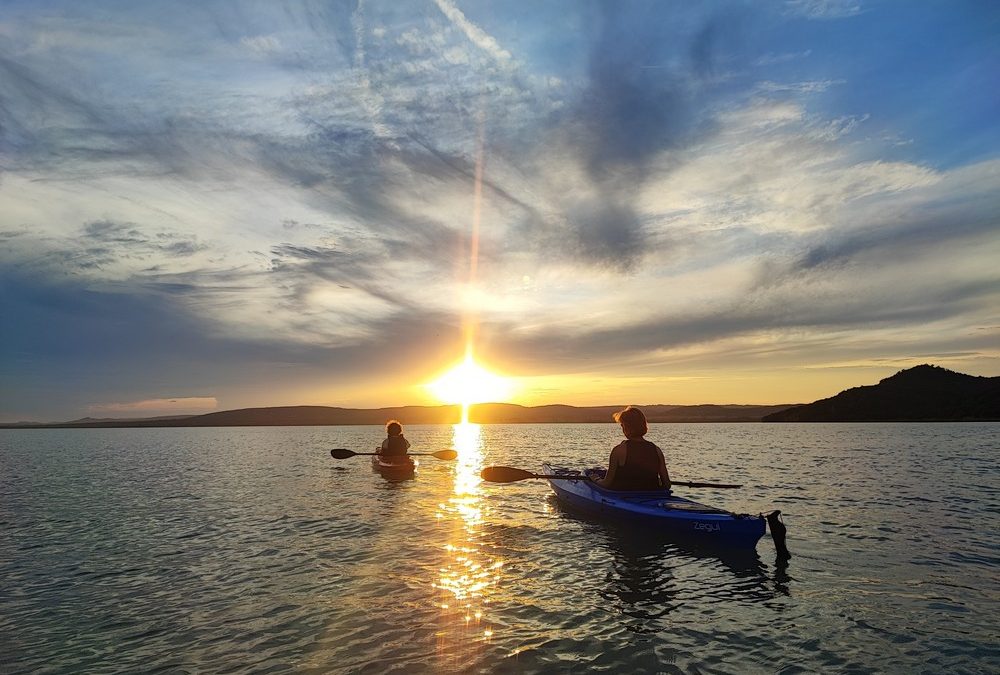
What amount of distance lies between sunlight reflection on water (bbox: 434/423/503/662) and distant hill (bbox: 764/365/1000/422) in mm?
165405

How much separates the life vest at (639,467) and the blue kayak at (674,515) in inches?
11.1

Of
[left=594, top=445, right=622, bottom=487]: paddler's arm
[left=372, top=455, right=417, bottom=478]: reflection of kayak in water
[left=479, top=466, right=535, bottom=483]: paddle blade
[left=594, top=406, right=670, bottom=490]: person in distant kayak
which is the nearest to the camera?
[left=594, top=406, right=670, bottom=490]: person in distant kayak

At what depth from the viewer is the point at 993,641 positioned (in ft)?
29.1

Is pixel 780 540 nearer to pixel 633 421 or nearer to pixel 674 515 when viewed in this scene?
pixel 674 515

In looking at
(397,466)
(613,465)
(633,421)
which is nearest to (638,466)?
(613,465)

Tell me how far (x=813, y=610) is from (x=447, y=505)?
16910mm

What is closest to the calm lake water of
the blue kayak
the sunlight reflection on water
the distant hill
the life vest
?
the sunlight reflection on water

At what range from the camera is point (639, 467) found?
18.0 meters

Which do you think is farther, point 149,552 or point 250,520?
point 250,520

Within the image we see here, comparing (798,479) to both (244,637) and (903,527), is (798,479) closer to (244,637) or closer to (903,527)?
(903,527)

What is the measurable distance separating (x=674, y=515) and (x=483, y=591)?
717 centimetres

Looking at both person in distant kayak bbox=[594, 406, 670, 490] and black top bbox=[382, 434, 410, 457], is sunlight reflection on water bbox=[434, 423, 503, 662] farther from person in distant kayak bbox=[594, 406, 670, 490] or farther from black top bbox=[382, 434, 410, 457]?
black top bbox=[382, 434, 410, 457]

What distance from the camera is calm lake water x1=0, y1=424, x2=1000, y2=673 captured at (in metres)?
8.49

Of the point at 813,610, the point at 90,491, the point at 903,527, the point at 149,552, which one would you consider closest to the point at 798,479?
the point at 903,527
